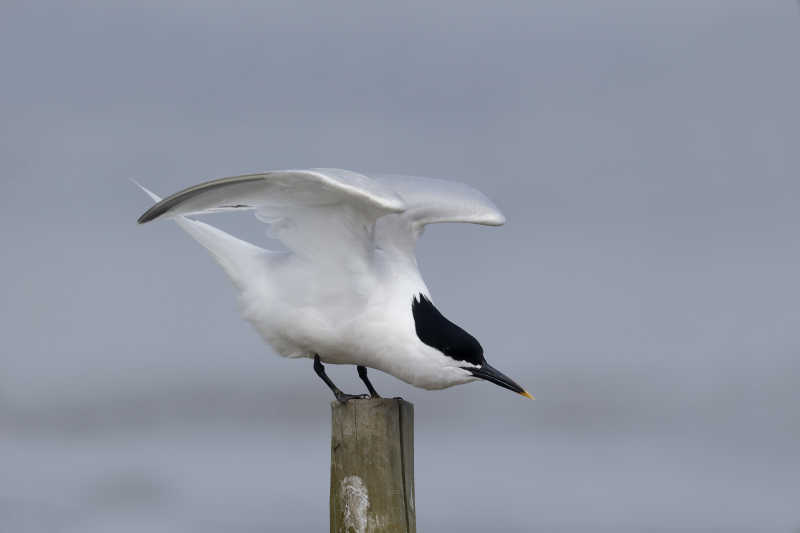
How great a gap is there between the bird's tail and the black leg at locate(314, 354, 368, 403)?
2.13 feet

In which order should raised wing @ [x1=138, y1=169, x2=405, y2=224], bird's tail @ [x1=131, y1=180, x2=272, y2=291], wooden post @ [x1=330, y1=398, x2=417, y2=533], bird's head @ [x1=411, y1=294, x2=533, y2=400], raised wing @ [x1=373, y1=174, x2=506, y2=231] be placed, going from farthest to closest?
raised wing @ [x1=373, y1=174, x2=506, y2=231], bird's tail @ [x1=131, y1=180, x2=272, y2=291], bird's head @ [x1=411, y1=294, x2=533, y2=400], wooden post @ [x1=330, y1=398, x2=417, y2=533], raised wing @ [x1=138, y1=169, x2=405, y2=224]

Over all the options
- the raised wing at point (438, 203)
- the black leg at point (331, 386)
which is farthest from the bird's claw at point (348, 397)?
the raised wing at point (438, 203)

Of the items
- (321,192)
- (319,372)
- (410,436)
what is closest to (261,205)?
(321,192)

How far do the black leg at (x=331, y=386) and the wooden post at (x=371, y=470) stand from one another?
0.72ft

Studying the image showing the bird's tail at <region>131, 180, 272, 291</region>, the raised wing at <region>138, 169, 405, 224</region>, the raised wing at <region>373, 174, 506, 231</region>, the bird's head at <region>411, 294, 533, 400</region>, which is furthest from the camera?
the raised wing at <region>373, 174, 506, 231</region>

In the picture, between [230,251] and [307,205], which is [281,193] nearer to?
[307,205]

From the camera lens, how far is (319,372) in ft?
28.3

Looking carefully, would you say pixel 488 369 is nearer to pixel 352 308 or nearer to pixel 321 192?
pixel 352 308

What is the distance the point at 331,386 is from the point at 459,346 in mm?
808

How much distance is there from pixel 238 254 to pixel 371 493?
195 centimetres

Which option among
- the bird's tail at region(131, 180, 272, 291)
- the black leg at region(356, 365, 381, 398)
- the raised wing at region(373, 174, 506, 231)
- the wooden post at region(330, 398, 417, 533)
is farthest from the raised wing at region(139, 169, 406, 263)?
the wooden post at region(330, 398, 417, 533)

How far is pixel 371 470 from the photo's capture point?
305 inches

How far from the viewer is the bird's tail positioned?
875 centimetres

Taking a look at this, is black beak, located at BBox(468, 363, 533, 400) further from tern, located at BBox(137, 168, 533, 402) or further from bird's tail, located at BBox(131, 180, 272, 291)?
bird's tail, located at BBox(131, 180, 272, 291)
